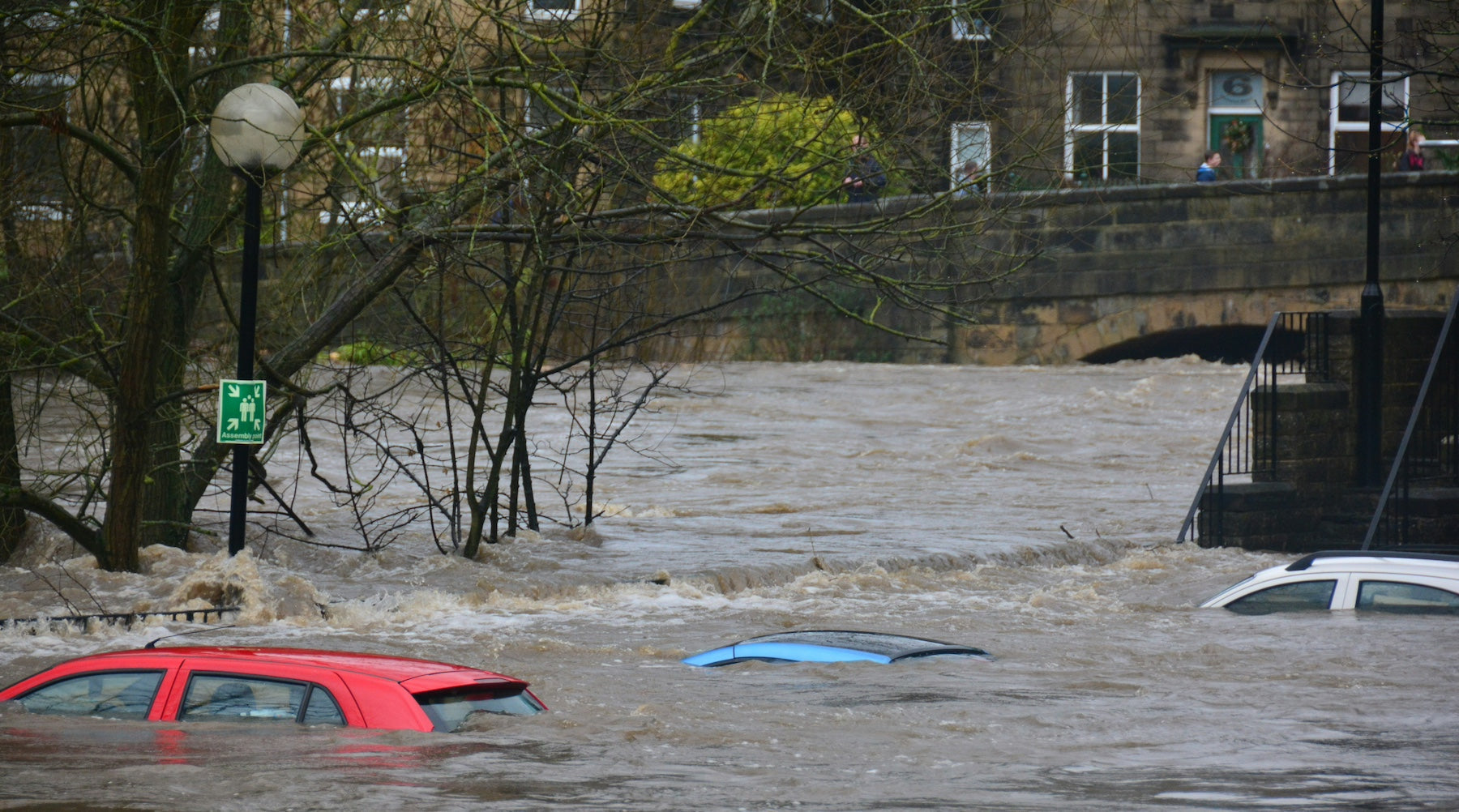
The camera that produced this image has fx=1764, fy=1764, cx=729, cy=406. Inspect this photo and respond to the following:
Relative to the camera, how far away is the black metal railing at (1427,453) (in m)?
15.9

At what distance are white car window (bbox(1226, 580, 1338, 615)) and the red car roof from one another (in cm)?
550

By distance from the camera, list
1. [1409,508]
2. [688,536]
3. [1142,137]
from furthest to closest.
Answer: [1142,137]
[688,536]
[1409,508]

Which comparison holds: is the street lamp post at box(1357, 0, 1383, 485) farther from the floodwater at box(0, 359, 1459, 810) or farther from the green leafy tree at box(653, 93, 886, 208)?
the green leafy tree at box(653, 93, 886, 208)

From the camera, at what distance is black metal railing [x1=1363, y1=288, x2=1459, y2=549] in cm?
1594

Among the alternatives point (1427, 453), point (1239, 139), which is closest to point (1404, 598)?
point (1427, 453)

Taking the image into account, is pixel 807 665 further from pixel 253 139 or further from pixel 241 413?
pixel 253 139

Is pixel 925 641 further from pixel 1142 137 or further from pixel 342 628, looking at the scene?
pixel 1142 137

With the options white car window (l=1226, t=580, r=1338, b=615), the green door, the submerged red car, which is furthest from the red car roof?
the green door

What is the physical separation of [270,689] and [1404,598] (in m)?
6.76

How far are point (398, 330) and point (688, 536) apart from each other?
363cm

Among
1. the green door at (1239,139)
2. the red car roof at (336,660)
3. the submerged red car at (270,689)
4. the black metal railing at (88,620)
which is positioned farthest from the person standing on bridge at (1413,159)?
the submerged red car at (270,689)

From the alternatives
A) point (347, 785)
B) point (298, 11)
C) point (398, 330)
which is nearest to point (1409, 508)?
point (398, 330)

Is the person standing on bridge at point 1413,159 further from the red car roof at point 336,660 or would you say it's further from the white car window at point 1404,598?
the red car roof at point 336,660

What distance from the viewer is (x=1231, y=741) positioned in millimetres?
8172
